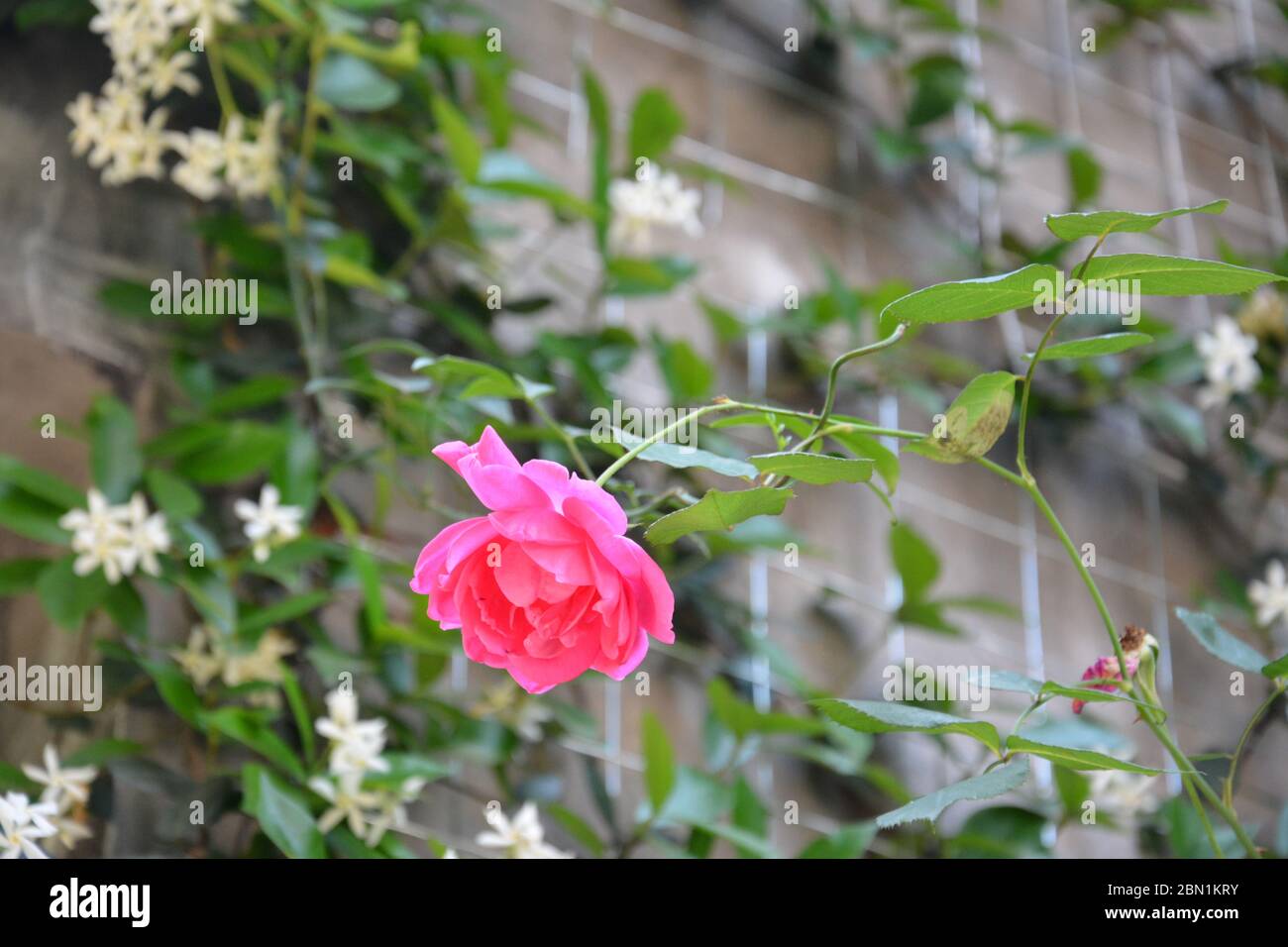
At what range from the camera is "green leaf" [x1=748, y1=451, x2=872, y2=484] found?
0.53 metres

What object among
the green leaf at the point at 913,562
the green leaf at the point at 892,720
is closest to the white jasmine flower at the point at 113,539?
the green leaf at the point at 892,720

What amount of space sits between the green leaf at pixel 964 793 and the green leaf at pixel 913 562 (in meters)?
0.99

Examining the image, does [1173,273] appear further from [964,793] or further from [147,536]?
[147,536]

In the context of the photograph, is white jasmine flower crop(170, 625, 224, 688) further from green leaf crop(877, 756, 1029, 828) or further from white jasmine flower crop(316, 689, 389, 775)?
green leaf crop(877, 756, 1029, 828)

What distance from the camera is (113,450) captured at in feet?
3.73

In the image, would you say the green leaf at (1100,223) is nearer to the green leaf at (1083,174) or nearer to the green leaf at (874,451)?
the green leaf at (874,451)

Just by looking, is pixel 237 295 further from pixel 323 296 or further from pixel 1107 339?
pixel 1107 339

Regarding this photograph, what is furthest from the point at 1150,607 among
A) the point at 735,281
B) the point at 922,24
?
the point at 922,24

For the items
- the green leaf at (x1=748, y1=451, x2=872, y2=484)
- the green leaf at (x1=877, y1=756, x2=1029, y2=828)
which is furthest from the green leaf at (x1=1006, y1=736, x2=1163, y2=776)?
the green leaf at (x1=748, y1=451, x2=872, y2=484)

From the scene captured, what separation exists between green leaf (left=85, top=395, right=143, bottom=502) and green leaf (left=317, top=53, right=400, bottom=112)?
39cm

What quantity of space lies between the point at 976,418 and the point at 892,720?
5.6 inches

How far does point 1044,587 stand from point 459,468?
1.49 m
